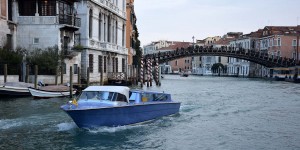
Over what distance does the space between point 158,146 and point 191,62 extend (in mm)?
96725

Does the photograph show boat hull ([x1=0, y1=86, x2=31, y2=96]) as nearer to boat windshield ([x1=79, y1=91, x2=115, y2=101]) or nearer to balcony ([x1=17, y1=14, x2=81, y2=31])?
balcony ([x1=17, y1=14, x2=81, y2=31])

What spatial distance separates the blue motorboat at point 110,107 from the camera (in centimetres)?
1115

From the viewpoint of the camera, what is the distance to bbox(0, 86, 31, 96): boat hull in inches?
739

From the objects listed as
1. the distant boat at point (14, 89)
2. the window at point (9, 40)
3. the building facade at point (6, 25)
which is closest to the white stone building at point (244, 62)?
the building facade at point (6, 25)

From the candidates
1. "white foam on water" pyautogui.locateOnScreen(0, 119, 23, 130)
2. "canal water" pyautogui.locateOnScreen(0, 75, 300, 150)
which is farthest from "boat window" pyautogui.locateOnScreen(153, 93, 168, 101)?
"white foam on water" pyautogui.locateOnScreen(0, 119, 23, 130)

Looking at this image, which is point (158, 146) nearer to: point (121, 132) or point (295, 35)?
point (121, 132)

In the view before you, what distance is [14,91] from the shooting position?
62.7ft

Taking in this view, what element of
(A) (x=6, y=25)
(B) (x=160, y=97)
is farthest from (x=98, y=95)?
(A) (x=6, y=25)

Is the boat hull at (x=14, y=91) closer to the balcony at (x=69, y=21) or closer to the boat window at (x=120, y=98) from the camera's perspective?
the balcony at (x=69, y=21)

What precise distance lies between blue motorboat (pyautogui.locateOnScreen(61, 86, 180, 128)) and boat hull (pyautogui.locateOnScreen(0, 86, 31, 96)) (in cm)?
804

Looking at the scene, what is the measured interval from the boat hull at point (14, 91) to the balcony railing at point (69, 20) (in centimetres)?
562

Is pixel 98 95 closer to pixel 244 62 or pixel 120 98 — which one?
pixel 120 98

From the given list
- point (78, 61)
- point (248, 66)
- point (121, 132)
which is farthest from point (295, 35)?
point (121, 132)

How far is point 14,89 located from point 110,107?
30.4 ft
